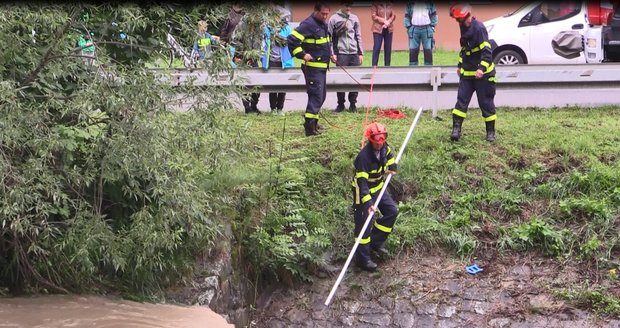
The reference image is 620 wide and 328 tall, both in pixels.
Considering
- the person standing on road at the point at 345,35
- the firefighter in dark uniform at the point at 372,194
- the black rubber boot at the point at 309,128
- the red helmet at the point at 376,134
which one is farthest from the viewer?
the person standing on road at the point at 345,35

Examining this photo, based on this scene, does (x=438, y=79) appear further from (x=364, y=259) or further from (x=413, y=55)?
(x=413, y=55)

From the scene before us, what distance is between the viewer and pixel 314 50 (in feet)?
31.3

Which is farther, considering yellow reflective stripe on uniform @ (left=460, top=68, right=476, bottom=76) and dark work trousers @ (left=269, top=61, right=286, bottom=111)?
dark work trousers @ (left=269, top=61, right=286, bottom=111)

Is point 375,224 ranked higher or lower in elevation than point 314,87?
lower

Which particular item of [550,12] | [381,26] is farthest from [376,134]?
[550,12]

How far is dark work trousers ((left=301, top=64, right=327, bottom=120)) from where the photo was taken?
9578mm

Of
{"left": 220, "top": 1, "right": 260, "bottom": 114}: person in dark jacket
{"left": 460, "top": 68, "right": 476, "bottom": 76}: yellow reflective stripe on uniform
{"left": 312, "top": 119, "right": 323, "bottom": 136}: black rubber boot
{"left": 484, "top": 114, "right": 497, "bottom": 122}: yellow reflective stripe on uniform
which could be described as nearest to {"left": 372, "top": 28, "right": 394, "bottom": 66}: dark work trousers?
{"left": 312, "top": 119, "right": 323, "bottom": 136}: black rubber boot

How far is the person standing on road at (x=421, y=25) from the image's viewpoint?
47.5 feet

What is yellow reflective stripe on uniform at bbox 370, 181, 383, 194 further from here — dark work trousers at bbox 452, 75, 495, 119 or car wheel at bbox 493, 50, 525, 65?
car wheel at bbox 493, 50, 525, 65

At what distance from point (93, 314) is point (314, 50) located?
4.41 metres

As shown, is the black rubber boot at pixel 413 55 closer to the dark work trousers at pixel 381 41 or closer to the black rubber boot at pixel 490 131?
the dark work trousers at pixel 381 41

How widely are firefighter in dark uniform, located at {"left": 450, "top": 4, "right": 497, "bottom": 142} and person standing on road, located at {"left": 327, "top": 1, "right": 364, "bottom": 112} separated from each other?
2883 millimetres

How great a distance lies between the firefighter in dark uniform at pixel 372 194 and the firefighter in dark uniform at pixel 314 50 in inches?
74.1

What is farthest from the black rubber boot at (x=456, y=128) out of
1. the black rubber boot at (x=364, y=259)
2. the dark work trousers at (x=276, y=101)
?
the dark work trousers at (x=276, y=101)
